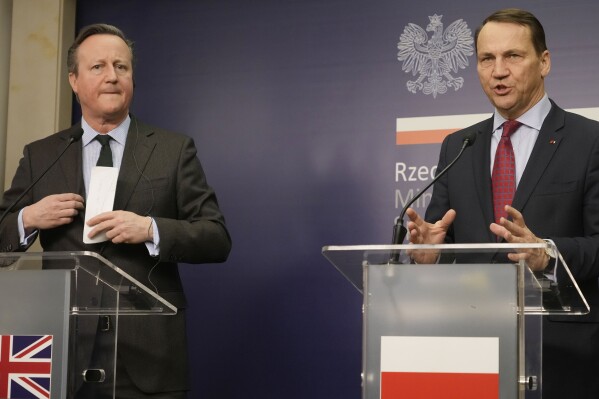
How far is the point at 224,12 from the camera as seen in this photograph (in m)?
5.01

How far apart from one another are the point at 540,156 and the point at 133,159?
4.71 ft

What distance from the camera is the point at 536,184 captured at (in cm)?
308

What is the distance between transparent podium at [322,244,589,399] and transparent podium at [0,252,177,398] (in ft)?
2.34

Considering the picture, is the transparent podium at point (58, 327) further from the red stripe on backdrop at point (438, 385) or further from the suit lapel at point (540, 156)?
the suit lapel at point (540, 156)

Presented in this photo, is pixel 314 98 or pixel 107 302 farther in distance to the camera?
pixel 314 98

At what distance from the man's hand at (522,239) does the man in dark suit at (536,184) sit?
266 millimetres

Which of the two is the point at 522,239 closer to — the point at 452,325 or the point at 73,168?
the point at 452,325

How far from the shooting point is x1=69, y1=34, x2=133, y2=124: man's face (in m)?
3.63

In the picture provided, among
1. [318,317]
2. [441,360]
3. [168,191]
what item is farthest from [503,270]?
[318,317]

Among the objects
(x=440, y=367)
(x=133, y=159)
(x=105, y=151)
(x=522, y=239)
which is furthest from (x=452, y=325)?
(x=105, y=151)

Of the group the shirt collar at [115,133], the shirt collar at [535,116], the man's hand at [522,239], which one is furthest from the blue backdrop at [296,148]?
the man's hand at [522,239]

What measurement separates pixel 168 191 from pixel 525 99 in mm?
1302

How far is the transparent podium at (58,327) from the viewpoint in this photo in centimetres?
253

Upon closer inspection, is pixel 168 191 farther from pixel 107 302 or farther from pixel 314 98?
pixel 314 98
